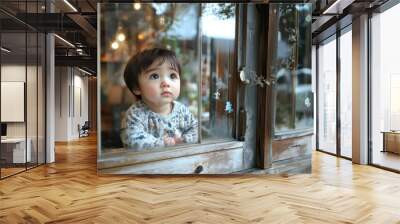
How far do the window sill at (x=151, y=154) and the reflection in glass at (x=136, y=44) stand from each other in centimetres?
20

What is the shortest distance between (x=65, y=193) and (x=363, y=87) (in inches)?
238

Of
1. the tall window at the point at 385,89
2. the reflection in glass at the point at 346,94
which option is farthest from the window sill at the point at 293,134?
the reflection in glass at the point at 346,94

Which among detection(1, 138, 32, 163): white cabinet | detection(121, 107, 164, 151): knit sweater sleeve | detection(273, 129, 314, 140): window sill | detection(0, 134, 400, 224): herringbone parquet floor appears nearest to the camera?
detection(0, 134, 400, 224): herringbone parquet floor

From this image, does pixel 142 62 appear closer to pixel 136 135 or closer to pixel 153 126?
pixel 153 126

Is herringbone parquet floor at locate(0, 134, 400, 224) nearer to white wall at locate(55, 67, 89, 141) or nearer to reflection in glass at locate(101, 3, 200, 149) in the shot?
reflection in glass at locate(101, 3, 200, 149)

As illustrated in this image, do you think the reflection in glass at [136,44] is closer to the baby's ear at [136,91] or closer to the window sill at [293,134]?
the baby's ear at [136,91]

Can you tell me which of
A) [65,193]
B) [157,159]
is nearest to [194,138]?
[157,159]

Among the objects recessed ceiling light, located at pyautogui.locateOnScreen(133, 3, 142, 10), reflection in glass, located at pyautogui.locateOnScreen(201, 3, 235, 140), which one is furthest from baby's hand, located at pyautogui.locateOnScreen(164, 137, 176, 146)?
recessed ceiling light, located at pyautogui.locateOnScreen(133, 3, 142, 10)

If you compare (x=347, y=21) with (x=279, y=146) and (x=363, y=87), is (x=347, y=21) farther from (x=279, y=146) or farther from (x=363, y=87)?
(x=279, y=146)

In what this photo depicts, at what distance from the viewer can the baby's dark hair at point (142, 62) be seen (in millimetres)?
5801

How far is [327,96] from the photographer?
32.2ft

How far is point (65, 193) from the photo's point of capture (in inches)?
191

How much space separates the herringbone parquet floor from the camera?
12.2 feet

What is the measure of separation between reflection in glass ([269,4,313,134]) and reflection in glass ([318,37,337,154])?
3498 mm
